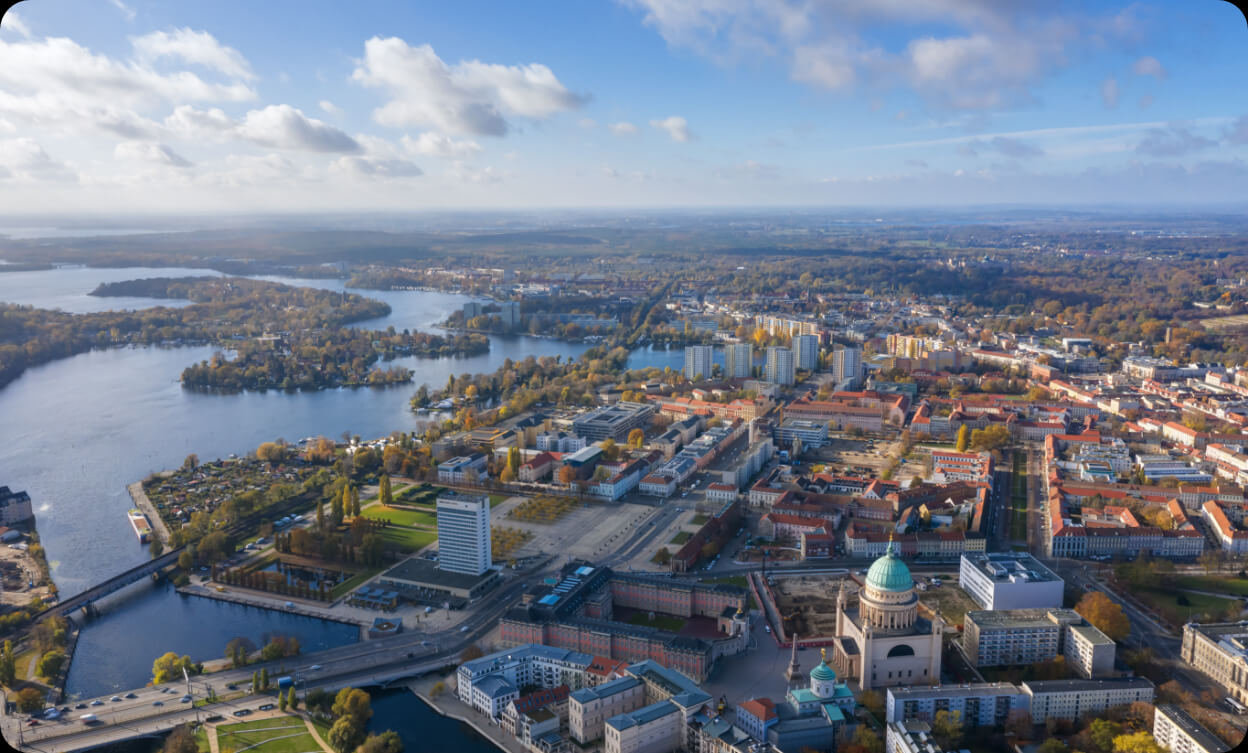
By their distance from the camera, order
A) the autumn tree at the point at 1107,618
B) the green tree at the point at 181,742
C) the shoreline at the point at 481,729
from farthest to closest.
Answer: the autumn tree at the point at 1107,618, the shoreline at the point at 481,729, the green tree at the point at 181,742

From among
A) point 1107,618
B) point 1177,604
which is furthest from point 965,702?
point 1177,604

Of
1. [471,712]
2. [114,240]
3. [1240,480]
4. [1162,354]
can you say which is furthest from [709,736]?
[114,240]

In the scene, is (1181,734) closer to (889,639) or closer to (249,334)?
(889,639)

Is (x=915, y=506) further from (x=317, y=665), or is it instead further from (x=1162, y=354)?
(x=1162, y=354)

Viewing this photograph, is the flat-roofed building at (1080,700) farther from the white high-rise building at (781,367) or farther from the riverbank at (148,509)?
the white high-rise building at (781,367)

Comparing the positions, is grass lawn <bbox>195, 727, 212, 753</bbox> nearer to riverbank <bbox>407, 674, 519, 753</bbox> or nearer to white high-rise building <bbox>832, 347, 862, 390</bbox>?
riverbank <bbox>407, 674, 519, 753</bbox>

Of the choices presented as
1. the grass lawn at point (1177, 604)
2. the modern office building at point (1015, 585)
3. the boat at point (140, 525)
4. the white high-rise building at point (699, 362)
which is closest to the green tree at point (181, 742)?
the boat at point (140, 525)
